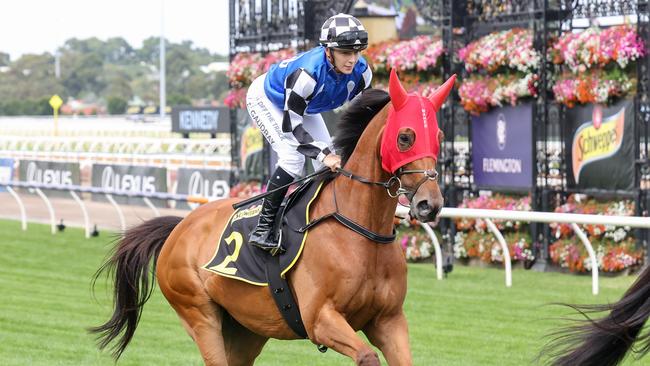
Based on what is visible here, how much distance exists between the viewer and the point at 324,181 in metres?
5.15

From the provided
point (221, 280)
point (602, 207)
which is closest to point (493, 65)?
point (602, 207)

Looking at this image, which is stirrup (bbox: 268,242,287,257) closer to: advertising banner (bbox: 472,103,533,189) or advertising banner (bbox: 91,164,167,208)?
advertising banner (bbox: 472,103,533,189)

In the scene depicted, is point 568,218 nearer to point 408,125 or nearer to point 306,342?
point 306,342

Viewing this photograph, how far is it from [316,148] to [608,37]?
6034 millimetres

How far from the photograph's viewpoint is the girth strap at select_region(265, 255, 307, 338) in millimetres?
5066

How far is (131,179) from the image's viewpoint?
647 inches

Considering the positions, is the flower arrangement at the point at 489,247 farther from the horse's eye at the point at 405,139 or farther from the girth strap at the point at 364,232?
the horse's eye at the point at 405,139

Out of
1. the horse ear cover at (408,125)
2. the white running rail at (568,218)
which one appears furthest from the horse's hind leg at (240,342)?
the white running rail at (568,218)

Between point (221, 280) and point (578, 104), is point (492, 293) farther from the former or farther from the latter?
point (221, 280)

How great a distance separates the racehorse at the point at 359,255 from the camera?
4.62m

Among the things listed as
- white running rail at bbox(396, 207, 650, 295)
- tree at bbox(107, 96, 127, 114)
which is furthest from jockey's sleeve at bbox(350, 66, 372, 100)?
tree at bbox(107, 96, 127, 114)

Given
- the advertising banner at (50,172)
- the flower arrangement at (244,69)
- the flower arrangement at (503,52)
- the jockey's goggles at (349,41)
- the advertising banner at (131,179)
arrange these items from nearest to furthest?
the jockey's goggles at (349,41) → the flower arrangement at (503,52) → the flower arrangement at (244,69) → the advertising banner at (131,179) → the advertising banner at (50,172)

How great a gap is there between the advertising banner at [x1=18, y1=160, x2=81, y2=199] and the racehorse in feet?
39.7

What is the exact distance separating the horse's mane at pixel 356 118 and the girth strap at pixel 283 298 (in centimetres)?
52
